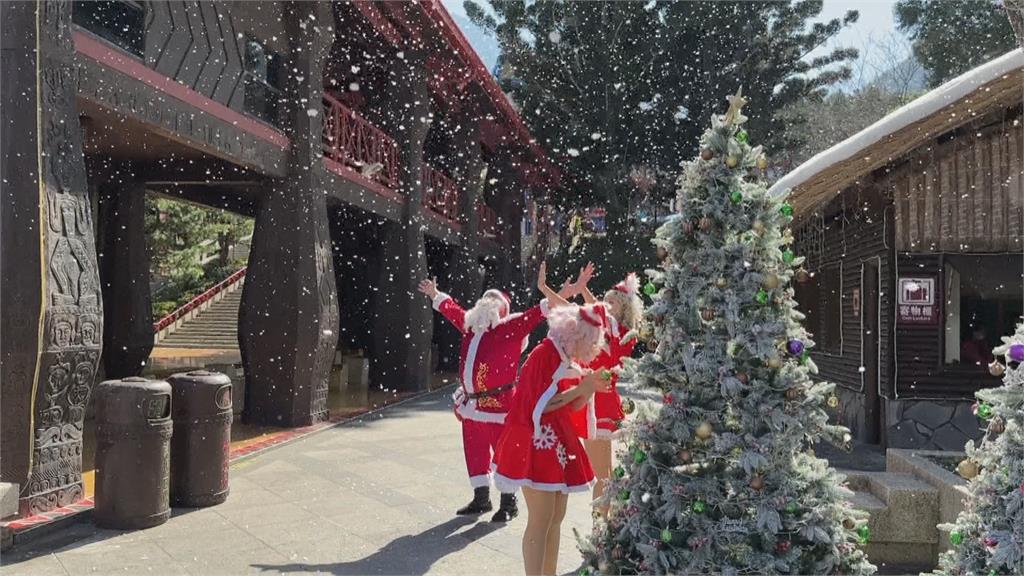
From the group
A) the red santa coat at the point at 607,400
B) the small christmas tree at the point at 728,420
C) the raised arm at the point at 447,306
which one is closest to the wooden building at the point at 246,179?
the raised arm at the point at 447,306

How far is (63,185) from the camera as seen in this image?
683 centimetres

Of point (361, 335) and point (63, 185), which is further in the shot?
point (361, 335)

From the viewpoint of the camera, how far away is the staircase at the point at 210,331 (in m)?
25.8

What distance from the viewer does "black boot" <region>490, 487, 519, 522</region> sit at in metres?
7.15

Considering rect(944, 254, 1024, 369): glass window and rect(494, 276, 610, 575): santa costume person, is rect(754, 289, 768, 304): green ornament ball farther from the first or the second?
rect(944, 254, 1024, 369): glass window

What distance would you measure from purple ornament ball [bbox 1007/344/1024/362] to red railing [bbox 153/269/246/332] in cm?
2462

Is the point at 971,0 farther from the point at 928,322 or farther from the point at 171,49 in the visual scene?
the point at 171,49

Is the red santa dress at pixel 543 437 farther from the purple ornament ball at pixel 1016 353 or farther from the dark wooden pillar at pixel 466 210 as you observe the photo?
the dark wooden pillar at pixel 466 210

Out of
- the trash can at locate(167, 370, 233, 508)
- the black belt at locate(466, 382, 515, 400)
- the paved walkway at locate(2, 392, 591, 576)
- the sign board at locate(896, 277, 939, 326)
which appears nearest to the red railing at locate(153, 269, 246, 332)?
the paved walkway at locate(2, 392, 591, 576)

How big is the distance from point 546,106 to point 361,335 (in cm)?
1085

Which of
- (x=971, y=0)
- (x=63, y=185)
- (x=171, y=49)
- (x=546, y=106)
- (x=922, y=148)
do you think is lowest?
(x=63, y=185)

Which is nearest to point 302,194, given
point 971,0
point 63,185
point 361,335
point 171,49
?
point 171,49

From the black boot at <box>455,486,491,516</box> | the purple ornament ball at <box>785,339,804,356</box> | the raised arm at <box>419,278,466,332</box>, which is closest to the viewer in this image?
the purple ornament ball at <box>785,339,804,356</box>

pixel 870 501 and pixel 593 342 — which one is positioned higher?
pixel 593 342
